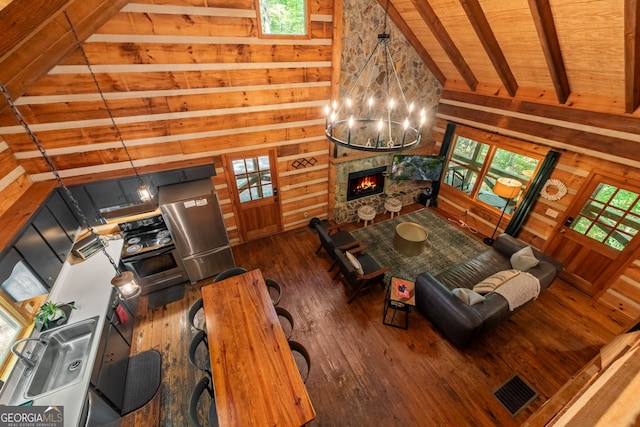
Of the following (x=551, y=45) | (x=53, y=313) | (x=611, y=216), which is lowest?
(x=53, y=313)

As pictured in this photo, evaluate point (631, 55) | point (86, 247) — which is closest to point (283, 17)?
point (631, 55)

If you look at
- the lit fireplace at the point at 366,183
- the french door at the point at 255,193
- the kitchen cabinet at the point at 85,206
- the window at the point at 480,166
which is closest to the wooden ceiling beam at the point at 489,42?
the window at the point at 480,166

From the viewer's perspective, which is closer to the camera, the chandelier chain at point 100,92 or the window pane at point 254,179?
the chandelier chain at point 100,92

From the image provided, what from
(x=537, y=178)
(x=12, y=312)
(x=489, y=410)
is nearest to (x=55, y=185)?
(x=12, y=312)

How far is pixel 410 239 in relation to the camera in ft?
16.5

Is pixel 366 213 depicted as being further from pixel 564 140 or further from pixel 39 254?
pixel 39 254

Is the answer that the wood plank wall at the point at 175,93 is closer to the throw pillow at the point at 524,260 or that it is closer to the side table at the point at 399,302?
the side table at the point at 399,302

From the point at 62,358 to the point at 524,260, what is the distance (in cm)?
623

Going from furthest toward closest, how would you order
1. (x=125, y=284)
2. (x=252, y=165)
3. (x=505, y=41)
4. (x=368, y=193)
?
(x=368, y=193) < (x=252, y=165) < (x=505, y=41) < (x=125, y=284)

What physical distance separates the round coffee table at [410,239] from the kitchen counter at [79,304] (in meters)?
4.72

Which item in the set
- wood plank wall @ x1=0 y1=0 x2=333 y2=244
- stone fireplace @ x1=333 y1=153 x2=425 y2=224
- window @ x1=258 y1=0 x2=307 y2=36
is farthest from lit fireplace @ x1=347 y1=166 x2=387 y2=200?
window @ x1=258 y1=0 x2=307 y2=36

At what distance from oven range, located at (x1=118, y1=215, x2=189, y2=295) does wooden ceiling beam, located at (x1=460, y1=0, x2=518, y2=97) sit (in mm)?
5500

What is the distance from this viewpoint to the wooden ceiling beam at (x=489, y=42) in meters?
3.50

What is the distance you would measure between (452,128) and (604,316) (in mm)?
4291
